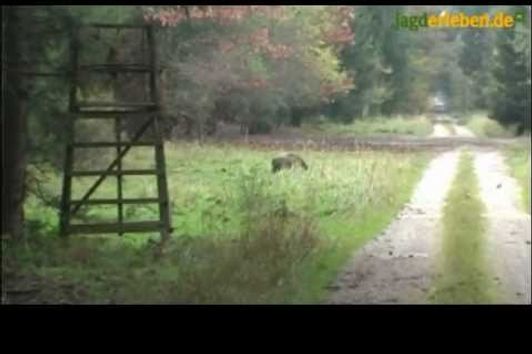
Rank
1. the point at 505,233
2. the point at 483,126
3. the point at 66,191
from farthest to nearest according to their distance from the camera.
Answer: the point at 66,191, the point at 483,126, the point at 505,233

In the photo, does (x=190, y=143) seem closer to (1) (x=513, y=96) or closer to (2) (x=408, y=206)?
(2) (x=408, y=206)

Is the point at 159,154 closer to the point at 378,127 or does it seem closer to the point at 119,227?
the point at 119,227

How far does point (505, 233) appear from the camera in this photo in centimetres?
411

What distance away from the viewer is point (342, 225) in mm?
4281

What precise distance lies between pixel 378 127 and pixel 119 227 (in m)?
1.53

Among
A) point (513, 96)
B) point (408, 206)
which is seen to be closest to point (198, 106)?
point (408, 206)

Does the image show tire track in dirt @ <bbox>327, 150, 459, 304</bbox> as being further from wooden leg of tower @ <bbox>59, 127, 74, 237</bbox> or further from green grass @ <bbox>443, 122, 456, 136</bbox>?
wooden leg of tower @ <bbox>59, 127, 74, 237</bbox>

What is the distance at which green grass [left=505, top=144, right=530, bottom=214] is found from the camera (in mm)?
4133

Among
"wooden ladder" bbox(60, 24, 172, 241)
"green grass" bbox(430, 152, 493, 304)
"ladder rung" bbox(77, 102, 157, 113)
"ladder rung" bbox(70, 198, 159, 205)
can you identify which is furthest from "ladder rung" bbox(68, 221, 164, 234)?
"green grass" bbox(430, 152, 493, 304)

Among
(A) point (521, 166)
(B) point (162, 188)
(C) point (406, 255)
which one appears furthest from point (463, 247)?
(B) point (162, 188)

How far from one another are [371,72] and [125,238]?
1626mm

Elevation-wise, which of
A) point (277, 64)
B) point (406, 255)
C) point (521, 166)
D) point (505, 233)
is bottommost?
point (406, 255)
